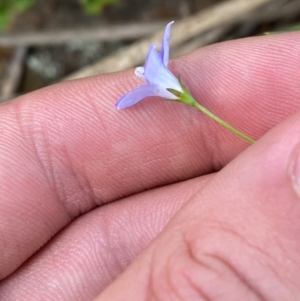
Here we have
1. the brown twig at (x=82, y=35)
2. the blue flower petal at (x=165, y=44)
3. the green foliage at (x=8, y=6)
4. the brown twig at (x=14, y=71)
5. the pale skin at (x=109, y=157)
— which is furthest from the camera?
the brown twig at (x=14, y=71)

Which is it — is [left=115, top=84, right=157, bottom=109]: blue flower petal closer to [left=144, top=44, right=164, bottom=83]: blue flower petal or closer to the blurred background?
[left=144, top=44, right=164, bottom=83]: blue flower petal

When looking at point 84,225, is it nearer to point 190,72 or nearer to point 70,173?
point 70,173

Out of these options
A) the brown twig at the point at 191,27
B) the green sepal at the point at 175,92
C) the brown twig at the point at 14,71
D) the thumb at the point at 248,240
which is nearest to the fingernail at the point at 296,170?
the thumb at the point at 248,240

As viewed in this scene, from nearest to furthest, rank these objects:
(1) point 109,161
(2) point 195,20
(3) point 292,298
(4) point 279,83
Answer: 1. (3) point 292,298
2. (4) point 279,83
3. (1) point 109,161
4. (2) point 195,20

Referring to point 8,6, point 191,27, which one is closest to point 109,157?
point 191,27

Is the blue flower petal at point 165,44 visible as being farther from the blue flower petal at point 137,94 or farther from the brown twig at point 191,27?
the brown twig at point 191,27

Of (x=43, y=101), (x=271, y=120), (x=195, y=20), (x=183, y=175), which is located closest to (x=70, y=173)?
(x=43, y=101)

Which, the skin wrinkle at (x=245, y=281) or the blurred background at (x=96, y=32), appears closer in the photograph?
the skin wrinkle at (x=245, y=281)
